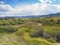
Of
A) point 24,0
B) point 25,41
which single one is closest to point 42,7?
point 24,0

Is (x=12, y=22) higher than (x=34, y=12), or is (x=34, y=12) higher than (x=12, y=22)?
(x=34, y=12)

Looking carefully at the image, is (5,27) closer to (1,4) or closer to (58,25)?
(1,4)

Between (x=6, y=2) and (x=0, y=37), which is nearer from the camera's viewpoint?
(x=0, y=37)

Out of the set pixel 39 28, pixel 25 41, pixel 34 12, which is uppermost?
pixel 34 12

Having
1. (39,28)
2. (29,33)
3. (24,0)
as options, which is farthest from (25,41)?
(24,0)

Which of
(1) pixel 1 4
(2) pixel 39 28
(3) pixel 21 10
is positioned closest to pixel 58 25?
(2) pixel 39 28

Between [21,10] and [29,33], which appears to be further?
[21,10]

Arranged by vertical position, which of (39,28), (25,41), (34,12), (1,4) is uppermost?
(1,4)

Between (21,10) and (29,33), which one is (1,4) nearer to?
(21,10)

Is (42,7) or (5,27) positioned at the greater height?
(42,7)
